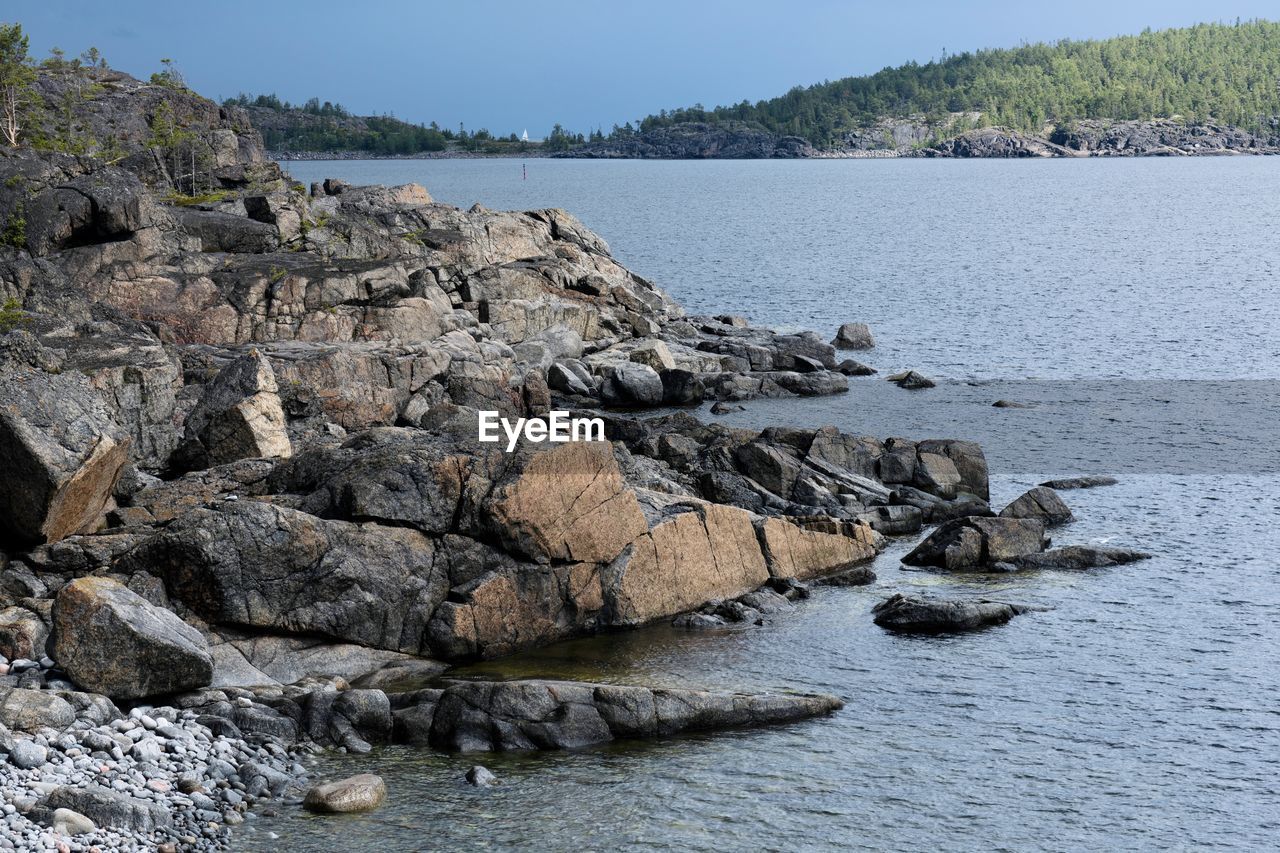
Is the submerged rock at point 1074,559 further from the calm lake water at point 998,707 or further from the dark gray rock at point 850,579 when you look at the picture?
the dark gray rock at point 850,579

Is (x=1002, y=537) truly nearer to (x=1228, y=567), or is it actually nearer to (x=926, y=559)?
(x=926, y=559)

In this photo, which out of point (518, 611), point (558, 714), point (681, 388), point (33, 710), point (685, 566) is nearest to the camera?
point (33, 710)

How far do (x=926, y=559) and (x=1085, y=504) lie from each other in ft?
35.4

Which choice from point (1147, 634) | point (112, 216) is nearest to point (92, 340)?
point (112, 216)

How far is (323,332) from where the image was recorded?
216 ft

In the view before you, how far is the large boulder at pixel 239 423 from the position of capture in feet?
134

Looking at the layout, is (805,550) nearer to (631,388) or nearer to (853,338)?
(631,388)

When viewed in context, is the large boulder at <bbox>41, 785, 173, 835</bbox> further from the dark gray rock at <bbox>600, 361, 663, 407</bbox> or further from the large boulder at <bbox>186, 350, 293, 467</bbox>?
the dark gray rock at <bbox>600, 361, 663, 407</bbox>

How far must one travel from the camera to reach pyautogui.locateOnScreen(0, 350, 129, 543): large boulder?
29.8 meters

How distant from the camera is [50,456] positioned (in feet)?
98.4

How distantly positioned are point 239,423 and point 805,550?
59.7 ft

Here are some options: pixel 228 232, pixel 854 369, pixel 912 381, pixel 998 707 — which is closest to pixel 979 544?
pixel 998 707

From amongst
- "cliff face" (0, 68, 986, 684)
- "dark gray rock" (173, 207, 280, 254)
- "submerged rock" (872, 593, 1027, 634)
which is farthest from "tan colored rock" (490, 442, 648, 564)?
"dark gray rock" (173, 207, 280, 254)

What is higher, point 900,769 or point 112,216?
point 112,216
